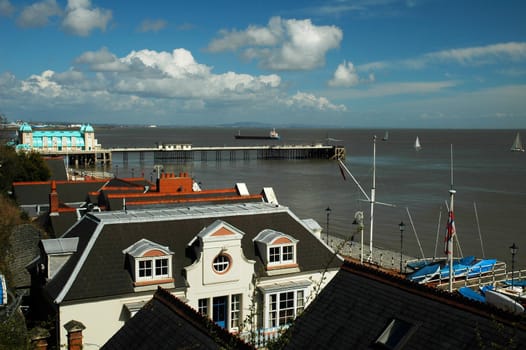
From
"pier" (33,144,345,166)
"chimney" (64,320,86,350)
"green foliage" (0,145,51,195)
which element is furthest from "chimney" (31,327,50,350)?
"pier" (33,144,345,166)

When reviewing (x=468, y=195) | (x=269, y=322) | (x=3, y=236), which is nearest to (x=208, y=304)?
(x=269, y=322)

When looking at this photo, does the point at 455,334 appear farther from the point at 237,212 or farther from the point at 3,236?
the point at 3,236

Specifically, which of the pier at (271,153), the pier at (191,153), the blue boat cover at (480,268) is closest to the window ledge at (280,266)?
the blue boat cover at (480,268)

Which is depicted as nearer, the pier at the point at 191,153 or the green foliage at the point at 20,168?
the green foliage at the point at 20,168

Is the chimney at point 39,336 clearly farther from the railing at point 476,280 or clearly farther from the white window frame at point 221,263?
the railing at point 476,280

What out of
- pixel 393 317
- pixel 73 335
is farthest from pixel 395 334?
pixel 73 335

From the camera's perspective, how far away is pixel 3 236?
75.9 ft

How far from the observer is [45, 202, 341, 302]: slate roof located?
14469 mm

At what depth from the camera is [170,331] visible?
8.70 meters

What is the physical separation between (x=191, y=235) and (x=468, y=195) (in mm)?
50360

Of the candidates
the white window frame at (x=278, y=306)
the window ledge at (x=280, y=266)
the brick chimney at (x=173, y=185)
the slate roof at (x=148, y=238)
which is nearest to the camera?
the slate roof at (x=148, y=238)

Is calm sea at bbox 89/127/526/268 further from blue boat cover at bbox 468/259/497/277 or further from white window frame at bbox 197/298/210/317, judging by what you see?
white window frame at bbox 197/298/210/317

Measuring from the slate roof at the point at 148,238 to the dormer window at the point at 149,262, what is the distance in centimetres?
27

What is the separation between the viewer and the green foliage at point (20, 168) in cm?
4328
